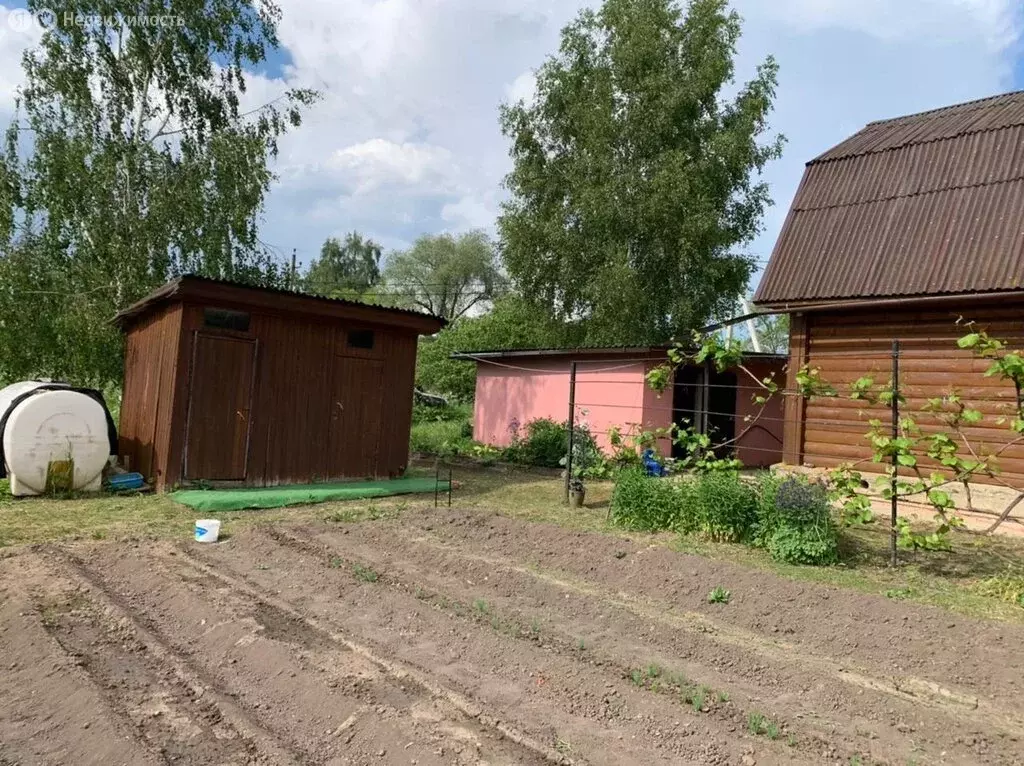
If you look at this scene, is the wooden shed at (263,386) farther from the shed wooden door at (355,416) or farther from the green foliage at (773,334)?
the green foliage at (773,334)

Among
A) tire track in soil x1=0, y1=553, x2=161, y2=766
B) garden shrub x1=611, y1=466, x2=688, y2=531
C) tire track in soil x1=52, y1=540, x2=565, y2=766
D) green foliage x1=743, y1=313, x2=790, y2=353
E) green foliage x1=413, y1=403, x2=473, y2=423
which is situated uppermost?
green foliage x1=743, y1=313, x2=790, y2=353

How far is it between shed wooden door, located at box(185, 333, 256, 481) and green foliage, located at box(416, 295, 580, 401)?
14.6 m

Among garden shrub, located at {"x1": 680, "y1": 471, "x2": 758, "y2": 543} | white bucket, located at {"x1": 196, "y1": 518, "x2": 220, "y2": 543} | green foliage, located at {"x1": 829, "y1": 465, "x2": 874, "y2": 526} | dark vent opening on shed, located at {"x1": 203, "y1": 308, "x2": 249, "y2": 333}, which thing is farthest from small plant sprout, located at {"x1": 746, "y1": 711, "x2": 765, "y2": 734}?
dark vent opening on shed, located at {"x1": 203, "y1": 308, "x2": 249, "y2": 333}

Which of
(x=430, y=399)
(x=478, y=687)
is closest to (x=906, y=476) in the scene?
(x=478, y=687)

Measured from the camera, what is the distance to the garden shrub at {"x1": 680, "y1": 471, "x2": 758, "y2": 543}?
725cm

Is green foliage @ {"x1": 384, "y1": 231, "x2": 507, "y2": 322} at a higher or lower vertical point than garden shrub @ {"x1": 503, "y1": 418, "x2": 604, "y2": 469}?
higher

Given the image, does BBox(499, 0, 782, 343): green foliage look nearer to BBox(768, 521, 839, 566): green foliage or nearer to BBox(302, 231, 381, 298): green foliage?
BBox(768, 521, 839, 566): green foliage

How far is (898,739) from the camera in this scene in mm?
3285

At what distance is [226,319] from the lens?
386 inches

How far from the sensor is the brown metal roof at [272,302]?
913cm

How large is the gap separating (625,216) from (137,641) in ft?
56.3

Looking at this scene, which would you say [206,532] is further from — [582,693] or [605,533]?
[582,693]

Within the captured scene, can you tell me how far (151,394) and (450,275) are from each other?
122 ft

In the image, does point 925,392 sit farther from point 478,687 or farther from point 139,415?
point 139,415
